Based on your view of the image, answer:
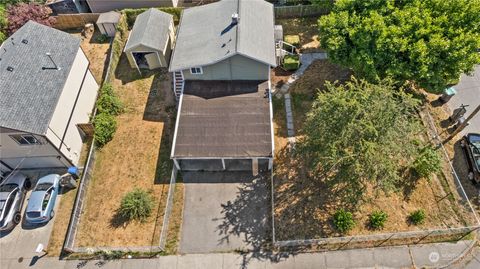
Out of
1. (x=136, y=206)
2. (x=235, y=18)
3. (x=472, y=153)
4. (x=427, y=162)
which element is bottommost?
(x=472, y=153)

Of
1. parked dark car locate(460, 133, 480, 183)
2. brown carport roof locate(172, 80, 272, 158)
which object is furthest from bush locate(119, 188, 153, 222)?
parked dark car locate(460, 133, 480, 183)

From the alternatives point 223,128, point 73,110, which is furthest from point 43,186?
point 223,128

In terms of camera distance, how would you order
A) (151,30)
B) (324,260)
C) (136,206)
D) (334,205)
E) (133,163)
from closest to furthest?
(324,260), (334,205), (136,206), (133,163), (151,30)

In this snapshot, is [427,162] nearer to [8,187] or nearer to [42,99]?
[42,99]

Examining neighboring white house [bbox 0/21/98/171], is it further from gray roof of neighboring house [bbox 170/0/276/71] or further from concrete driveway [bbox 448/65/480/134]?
concrete driveway [bbox 448/65/480/134]

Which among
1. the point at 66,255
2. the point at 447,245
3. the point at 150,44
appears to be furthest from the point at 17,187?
the point at 447,245

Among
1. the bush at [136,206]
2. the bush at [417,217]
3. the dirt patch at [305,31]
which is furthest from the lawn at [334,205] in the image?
the dirt patch at [305,31]
